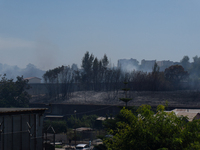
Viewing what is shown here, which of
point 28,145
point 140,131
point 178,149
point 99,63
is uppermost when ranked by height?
point 99,63

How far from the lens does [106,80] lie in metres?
56.2

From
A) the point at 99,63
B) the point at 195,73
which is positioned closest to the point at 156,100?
the point at 99,63

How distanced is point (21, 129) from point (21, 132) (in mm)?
125

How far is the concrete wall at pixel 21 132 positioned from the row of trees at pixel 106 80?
3775cm

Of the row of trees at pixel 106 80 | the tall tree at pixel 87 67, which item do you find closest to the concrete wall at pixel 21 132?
the row of trees at pixel 106 80

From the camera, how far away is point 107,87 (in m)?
52.3

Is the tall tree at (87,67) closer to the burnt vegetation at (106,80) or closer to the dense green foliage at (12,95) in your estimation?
the burnt vegetation at (106,80)

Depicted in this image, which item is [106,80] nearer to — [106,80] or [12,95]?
[106,80]

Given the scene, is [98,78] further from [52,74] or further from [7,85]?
[7,85]

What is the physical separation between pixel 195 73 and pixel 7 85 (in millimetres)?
64003

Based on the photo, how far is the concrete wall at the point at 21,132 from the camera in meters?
8.91

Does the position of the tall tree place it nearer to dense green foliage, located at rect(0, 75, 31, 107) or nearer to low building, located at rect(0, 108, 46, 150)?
dense green foliage, located at rect(0, 75, 31, 107)

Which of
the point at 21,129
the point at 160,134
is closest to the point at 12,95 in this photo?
the point at 21,129

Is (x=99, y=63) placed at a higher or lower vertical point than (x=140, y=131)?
higher
